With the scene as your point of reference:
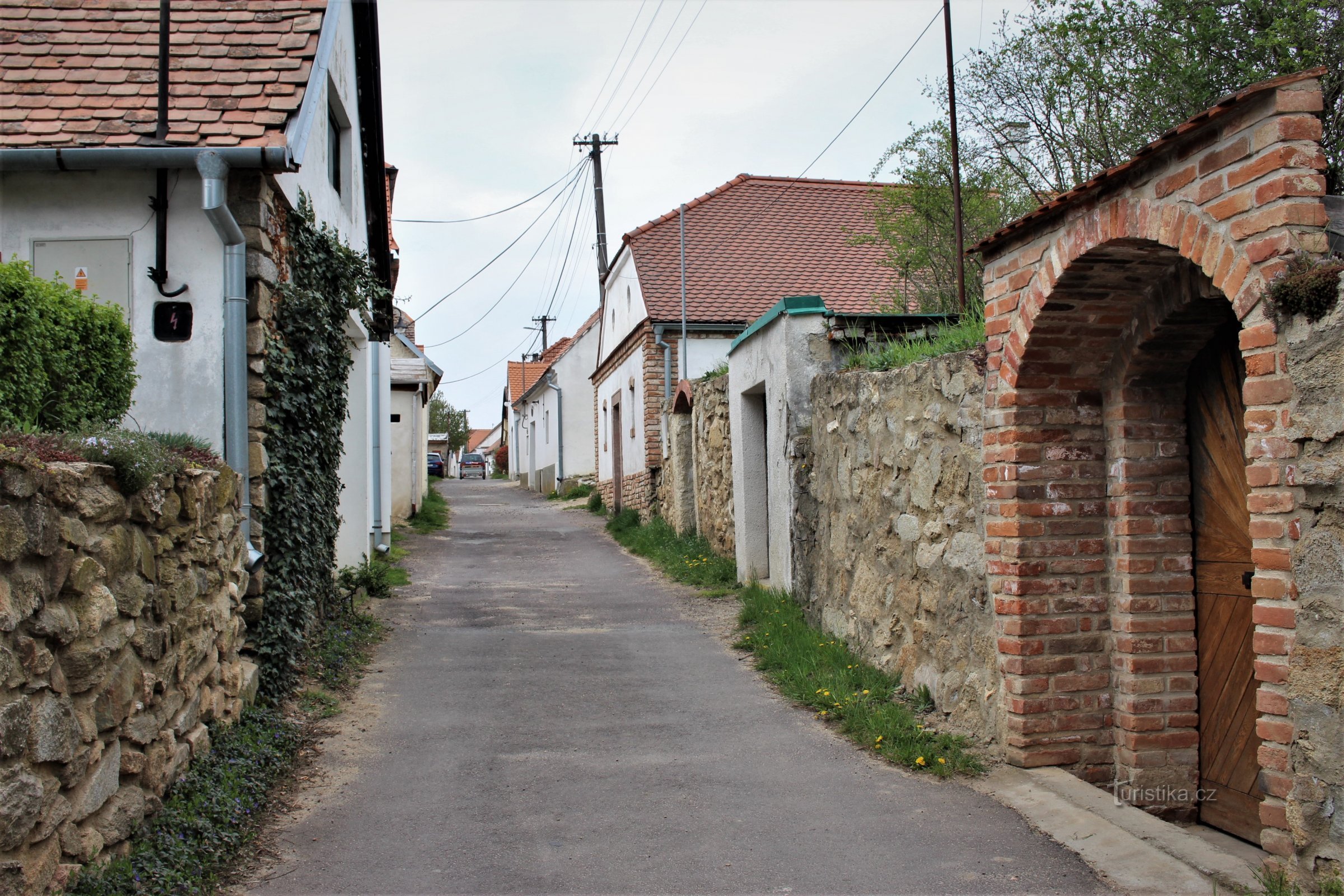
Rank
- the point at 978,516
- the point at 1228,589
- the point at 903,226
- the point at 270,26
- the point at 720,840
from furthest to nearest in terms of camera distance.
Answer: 1. the point at 903,226
2. the point at 270,26
3. the point at 978,516
4. the point at 1228,589
5. the point at 720,840

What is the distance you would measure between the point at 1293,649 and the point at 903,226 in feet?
29.3

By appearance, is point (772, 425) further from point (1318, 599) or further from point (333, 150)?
point (1318, 599)

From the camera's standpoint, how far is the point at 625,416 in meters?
19.4

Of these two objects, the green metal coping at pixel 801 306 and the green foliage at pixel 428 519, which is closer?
the green metal coping at pixel 801 306

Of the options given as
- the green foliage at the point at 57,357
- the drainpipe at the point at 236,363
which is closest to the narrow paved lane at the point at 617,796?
the drainpipe at the point at 236,363

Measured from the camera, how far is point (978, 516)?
5.49m

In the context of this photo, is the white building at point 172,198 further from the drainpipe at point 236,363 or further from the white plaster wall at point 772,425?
the white plaster wall at point 772,425

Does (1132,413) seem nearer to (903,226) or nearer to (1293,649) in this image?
(1293,649)

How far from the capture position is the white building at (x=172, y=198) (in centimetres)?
589

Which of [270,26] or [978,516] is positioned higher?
[270,26]

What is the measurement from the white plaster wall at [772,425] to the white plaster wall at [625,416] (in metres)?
6.76

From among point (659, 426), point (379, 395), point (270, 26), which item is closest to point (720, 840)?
point (270, 26)

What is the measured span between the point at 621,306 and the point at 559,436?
26.6 feet

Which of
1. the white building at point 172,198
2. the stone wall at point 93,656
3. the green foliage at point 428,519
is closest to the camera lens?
the stone wall at point 93,656
